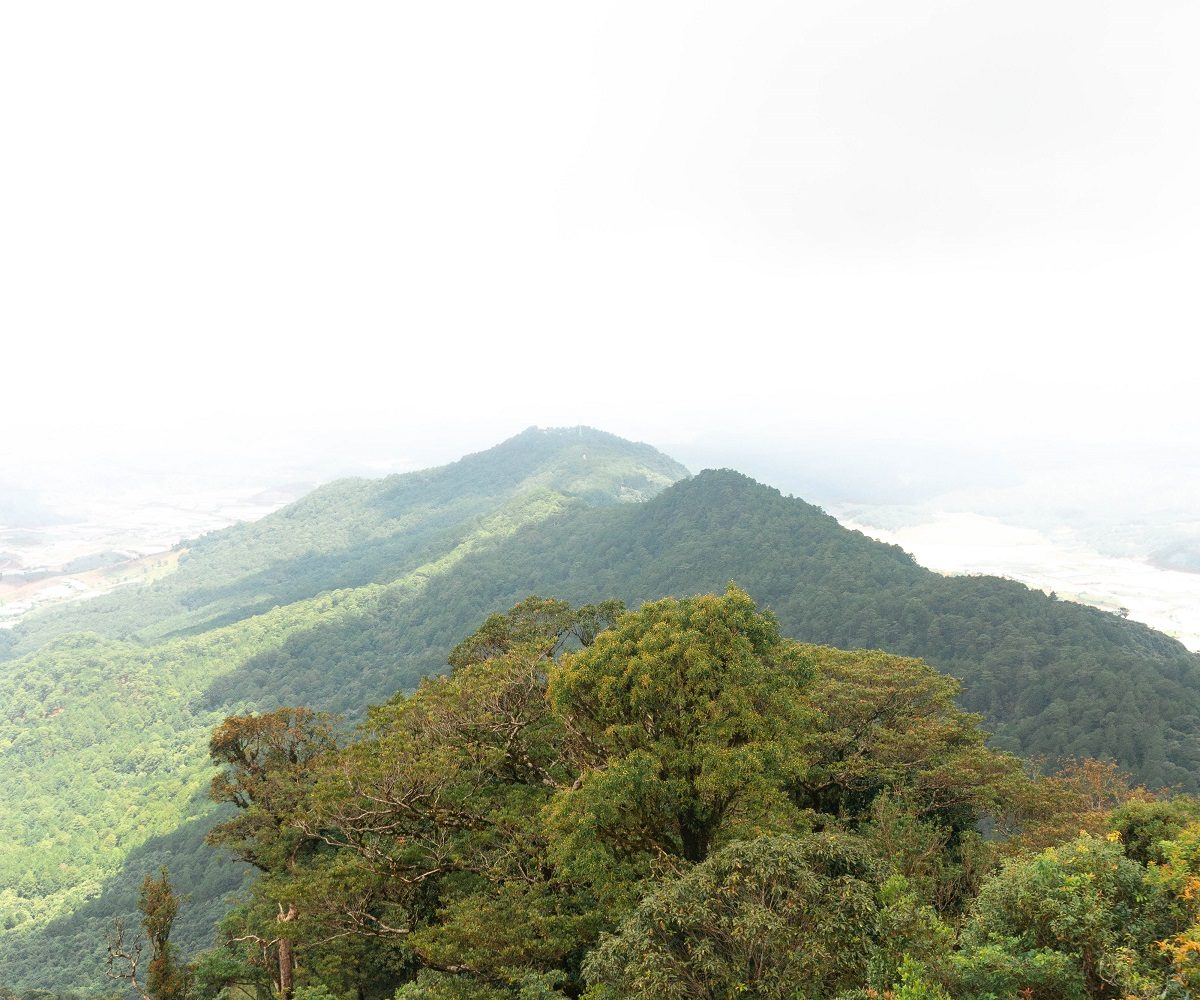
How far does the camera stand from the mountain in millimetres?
65188

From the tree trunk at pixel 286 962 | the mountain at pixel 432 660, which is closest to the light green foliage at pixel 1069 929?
the tree trunk at pixel 286 962

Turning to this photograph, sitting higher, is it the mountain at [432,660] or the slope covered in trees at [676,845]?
the slope covered in trees at [676,845]

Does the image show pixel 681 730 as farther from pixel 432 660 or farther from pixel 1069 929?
pixel 432 660

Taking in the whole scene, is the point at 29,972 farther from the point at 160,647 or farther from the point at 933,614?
the point at 933,614

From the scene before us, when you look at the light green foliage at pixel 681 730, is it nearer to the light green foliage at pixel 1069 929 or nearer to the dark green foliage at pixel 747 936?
the dark green foliage at pixel 747 936

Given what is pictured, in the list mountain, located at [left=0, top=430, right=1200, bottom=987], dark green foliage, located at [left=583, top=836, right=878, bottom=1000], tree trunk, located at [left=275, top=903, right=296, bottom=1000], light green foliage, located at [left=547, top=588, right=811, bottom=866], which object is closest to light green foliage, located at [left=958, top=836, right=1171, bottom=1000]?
dark green foliage, located at [left=583, top=836, right=878, bottom=1000]

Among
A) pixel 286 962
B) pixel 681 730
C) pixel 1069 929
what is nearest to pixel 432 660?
pixel 286 962

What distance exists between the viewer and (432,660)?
121 metres

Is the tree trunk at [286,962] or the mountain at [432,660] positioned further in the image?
the mountain at [432,660]

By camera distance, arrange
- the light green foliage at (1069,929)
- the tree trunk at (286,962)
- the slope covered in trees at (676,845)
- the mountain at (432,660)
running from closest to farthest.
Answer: the light green foliage at (1069,929)
the slope covered in trees at (676,845)
the tree trunk at (286,962)
the mountain at (432,660)

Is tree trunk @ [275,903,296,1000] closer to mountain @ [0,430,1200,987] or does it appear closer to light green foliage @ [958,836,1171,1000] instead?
light green foliage @ [958,836,1171,1000]

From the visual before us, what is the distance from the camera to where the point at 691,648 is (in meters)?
16.3

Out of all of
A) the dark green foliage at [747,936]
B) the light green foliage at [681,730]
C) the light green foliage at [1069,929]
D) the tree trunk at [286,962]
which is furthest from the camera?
the tree trunk at [286,962]

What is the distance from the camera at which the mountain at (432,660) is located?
65.2m
